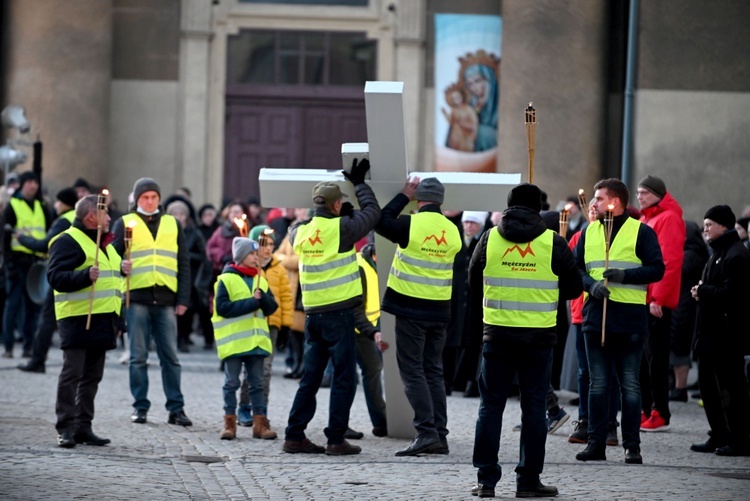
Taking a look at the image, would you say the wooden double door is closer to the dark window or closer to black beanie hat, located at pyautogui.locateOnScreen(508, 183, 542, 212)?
the dark window

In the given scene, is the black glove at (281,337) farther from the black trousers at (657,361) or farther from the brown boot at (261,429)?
the black trousers at (657,361)

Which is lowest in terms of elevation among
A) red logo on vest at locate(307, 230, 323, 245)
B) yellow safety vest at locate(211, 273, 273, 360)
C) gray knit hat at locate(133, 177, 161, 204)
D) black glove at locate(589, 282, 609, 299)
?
yellow safety vest at locate(211, 273, 273, 360)

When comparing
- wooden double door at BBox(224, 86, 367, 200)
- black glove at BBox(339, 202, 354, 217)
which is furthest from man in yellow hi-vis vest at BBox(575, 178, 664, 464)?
wooden double door at BBox(224, 86, 367, 200)

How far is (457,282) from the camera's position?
14.2 m

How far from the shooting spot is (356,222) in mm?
10633

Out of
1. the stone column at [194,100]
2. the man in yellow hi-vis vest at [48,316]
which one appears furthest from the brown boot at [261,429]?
the stone column at [194,100]

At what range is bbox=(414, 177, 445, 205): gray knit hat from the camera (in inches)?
430

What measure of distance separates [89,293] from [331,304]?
1725 mm

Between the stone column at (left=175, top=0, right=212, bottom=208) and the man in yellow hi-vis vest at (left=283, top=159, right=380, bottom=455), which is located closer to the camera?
the man in yellow hi-vis vest at (left=283, top=159, right=380, bottom=455)

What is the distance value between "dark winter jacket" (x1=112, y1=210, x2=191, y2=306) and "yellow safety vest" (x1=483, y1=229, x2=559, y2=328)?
13.8 ft

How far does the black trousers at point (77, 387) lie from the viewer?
1088 centimetres

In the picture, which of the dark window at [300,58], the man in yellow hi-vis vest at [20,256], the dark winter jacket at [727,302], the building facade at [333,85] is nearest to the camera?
the dark winter jacket at [727,302]

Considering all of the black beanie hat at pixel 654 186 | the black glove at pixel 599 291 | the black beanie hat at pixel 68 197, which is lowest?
the black glove at pixel 599 291

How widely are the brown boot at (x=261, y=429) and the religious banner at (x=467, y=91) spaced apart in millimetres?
12435
